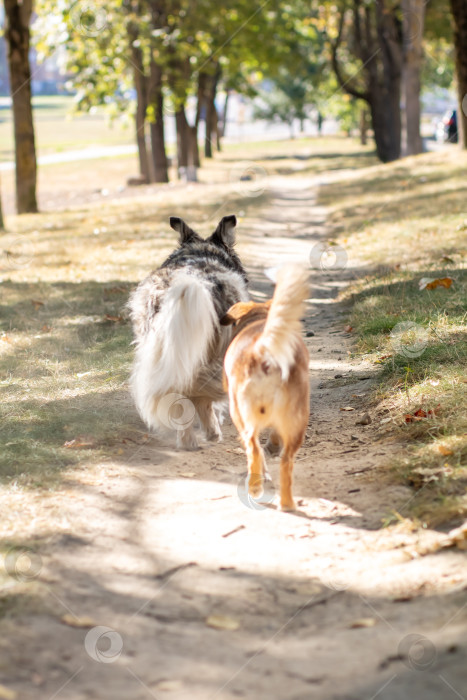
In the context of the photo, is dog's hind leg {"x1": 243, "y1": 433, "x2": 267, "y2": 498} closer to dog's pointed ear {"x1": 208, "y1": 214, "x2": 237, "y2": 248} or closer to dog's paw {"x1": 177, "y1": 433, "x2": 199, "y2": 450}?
dog's paw {"x1": 177, "y1": 433, "x2": 199, "y2": 450}

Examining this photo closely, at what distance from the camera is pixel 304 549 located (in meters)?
3.88

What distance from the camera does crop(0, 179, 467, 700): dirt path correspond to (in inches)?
109

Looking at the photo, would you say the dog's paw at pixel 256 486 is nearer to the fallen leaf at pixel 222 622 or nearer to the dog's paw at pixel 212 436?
the fallen leaf at pixel 222 622

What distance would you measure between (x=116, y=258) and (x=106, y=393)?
244 inches

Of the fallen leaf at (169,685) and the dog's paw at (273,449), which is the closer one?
the fallen leaf at (169,685)

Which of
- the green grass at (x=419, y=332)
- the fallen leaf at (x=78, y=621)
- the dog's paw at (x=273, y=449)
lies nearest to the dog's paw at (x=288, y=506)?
the green grass at (x=419, y=332)

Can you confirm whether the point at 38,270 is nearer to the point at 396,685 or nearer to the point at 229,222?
the point at 229,222

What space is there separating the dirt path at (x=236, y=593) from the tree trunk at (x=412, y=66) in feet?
70.1

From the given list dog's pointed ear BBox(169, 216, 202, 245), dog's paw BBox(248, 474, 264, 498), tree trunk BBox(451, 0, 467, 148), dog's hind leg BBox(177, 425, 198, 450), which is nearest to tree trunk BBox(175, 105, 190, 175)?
tree trunk BBox(451, 0, 467, 148)

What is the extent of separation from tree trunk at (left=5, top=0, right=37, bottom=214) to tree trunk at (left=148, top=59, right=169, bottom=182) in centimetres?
742

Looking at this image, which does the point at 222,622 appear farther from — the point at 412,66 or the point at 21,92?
the point at 412,66

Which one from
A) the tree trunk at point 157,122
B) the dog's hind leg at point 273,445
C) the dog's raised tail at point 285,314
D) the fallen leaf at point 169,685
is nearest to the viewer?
the fallen leaf at point 169,685

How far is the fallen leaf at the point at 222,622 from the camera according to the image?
3168mm

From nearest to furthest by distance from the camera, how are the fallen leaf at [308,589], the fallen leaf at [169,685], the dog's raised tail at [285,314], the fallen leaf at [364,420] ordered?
1. the fallen leaf at [169,685]
2. the fallen leaf at [308,589]
3. the dog's raised tail at [285,314]
4. the fallen leaf at [364,420]
